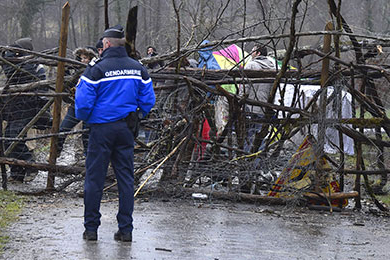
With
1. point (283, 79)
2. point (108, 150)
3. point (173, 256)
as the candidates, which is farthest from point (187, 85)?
point (173, 256)

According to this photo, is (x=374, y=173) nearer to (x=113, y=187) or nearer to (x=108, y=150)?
(x=113, y=187)

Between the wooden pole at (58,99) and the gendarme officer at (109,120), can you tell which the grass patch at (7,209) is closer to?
the wooden pole at (58,99)

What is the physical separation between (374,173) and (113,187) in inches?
133

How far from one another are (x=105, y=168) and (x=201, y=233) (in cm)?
124

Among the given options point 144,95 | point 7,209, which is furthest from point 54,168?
point 144,95

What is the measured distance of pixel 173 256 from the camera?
5.46m

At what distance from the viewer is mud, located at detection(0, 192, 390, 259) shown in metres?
5.56

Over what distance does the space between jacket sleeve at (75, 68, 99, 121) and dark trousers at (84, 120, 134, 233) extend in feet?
0.61

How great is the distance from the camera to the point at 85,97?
5.74m

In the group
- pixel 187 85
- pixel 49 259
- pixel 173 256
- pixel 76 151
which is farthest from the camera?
pixel 76 151

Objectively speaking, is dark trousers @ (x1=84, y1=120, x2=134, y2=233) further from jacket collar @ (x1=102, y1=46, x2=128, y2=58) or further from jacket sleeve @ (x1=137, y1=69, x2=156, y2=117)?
jacket collar @ (x1=102, y1=46, x2=128, y2=58)

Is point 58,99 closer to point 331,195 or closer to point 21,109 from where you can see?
point 21,109

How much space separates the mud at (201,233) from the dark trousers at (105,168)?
216 mm

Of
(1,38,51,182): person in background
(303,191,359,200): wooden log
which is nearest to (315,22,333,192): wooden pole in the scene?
(303,191,359,200): wooden log
